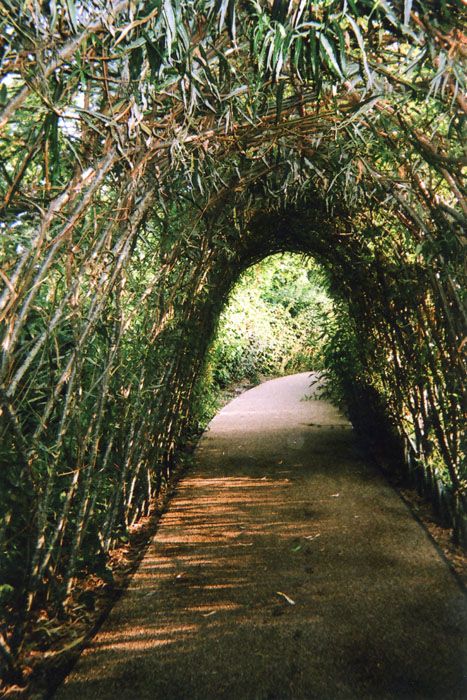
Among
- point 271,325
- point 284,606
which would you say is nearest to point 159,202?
point 284,606

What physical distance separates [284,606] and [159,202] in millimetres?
1817

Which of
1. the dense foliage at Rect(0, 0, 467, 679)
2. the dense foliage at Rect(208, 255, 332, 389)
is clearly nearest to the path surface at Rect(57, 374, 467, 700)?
the dense foliage at Rect(0, 0, 467, 679)

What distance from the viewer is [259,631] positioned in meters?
2.23

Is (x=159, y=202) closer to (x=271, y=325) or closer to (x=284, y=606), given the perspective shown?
(x=284, y=606)

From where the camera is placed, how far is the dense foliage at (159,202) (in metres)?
1.23

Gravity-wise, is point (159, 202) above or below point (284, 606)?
above

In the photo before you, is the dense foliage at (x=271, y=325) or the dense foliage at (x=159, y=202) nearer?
the dense foliage at (x=159, y=202)

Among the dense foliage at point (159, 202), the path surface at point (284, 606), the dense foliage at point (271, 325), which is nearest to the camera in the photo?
the dense foliage at point (159, 202)

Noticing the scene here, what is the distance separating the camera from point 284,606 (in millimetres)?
2426

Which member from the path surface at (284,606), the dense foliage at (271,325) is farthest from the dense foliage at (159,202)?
the dense foliage at (271,325)

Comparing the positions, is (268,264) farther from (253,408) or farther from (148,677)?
(148,677)

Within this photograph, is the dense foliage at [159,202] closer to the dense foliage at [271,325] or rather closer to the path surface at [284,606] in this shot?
the path surface at [284,606]

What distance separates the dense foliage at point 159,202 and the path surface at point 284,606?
12.1 inches

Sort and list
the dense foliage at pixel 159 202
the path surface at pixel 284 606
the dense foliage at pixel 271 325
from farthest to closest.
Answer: the dense foliage at pixel 271 325, the path surface at pixel 284 606, the dense foliage at pixel 159 202
